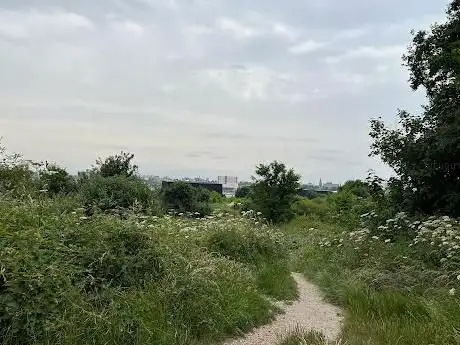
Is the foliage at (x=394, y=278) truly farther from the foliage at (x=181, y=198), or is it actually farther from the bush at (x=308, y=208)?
the bush at (x=308, y=208)

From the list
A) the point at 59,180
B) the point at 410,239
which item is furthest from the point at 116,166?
the point at 410,239

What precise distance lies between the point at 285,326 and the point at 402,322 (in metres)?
1.39

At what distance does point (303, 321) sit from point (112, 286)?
2542 mm

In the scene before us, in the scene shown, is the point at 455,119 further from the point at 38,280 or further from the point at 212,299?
the point at 38,280

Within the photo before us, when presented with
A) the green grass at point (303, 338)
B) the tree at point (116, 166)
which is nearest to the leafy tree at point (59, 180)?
the tree at point (116, 166)

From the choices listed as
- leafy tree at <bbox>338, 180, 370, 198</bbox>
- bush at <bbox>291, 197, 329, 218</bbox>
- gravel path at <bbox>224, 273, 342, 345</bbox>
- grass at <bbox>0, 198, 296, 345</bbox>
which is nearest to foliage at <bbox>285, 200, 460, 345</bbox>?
gravel path at <bbox>224, 273, 342, 345</bbox>

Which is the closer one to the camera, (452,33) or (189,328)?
(189,328)

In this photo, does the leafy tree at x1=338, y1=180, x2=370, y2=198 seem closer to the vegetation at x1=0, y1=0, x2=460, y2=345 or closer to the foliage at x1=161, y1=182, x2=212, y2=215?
the vegetation at x1=0, y1=0, x2=460, y2=345

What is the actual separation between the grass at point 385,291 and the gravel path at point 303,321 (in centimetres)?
19

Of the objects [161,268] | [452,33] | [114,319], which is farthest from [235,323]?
[452,33]

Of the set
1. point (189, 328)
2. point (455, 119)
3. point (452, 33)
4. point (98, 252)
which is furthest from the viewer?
point (452, 33)

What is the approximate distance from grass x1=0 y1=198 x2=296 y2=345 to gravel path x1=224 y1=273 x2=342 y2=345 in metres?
0.18

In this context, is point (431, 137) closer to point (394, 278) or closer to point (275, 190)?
point (394, 278)

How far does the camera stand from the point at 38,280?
4.58 m
